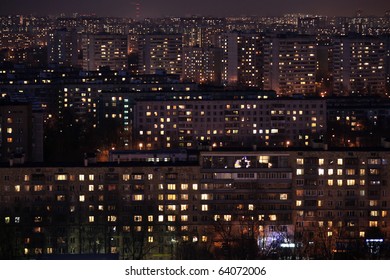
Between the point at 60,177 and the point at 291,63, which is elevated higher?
the point at 291,63

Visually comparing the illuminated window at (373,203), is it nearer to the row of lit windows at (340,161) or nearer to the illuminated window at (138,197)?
the row of lit windows at (340,161)

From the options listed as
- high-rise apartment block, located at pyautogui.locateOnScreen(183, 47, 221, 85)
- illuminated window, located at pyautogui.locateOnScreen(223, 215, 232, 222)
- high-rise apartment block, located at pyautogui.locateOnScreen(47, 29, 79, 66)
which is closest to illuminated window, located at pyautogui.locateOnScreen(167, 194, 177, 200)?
illuminated window, located at pyautogui.locateOnScreen(223, 215, 232, 222)

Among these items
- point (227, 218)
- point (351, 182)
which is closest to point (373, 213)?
point (351, 182)

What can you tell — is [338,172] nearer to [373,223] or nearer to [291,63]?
[373,223]

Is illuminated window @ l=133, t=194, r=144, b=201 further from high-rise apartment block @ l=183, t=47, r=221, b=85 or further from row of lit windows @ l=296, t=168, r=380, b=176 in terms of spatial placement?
high-rise apartment block @ l=183, t=47, r=221, b=85

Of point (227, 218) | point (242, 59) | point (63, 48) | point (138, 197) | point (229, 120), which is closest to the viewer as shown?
point (227, 218)

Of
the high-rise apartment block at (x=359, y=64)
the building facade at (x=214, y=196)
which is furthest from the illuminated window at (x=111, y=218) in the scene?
the high-rise apartment block at (x=359, y=64)

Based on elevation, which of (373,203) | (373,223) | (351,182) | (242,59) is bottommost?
(373,223)

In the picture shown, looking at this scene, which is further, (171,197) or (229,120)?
(229,120)

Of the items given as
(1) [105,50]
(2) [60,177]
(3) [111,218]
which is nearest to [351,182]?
(3) [111,218]

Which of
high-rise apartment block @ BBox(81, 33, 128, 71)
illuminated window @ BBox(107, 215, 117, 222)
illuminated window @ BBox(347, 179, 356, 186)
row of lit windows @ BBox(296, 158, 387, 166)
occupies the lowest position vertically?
illuminated window @ BBox(107, 215, 117, 222)

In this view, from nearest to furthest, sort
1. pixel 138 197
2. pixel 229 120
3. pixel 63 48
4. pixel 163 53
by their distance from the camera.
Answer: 1. pixel 138 197
2. pixel 229 120
3. pixel 163 53
4. pixel 63 48
